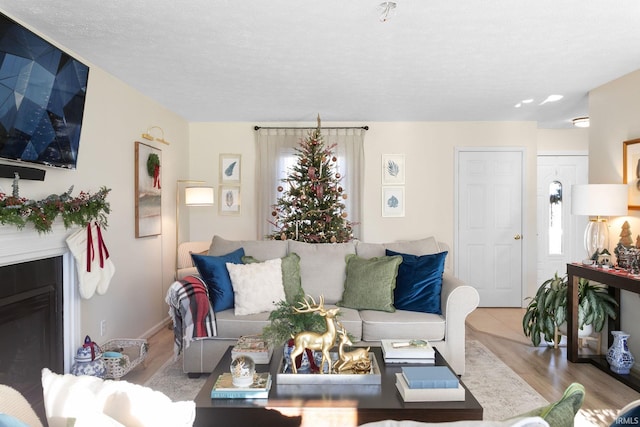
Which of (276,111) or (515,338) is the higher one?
(276,111)

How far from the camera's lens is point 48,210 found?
9.30 feet

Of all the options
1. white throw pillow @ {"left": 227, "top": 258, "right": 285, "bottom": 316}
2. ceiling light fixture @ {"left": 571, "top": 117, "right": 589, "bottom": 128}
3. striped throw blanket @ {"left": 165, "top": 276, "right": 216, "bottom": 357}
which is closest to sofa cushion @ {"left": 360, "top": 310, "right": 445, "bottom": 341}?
white throw pillow @ {"left": 227, "top": 258, "right": 285, "bottom": 316}

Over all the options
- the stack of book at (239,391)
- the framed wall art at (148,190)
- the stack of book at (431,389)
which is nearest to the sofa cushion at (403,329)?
the stack of book at (431,389)

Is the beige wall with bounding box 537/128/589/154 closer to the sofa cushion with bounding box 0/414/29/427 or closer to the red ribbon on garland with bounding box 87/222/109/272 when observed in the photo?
the red ribbon on garland with bounding box 87/222/109/272

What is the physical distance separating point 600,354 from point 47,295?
14.3ft

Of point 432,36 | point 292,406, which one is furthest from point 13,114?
point 432,36

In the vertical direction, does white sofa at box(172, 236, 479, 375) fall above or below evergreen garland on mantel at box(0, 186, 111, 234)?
below

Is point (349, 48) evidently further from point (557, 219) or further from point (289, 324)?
point (557, 219)

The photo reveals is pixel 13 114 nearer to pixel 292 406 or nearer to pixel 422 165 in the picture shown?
pixel 292 406

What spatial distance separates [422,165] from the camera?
20.4ft

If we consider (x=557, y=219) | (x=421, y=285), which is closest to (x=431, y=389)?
(x=421, y=285)

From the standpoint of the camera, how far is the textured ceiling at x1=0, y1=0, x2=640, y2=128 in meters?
2.69

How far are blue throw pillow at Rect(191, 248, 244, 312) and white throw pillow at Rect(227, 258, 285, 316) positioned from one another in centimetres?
5

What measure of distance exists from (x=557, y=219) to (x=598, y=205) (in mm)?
3497
